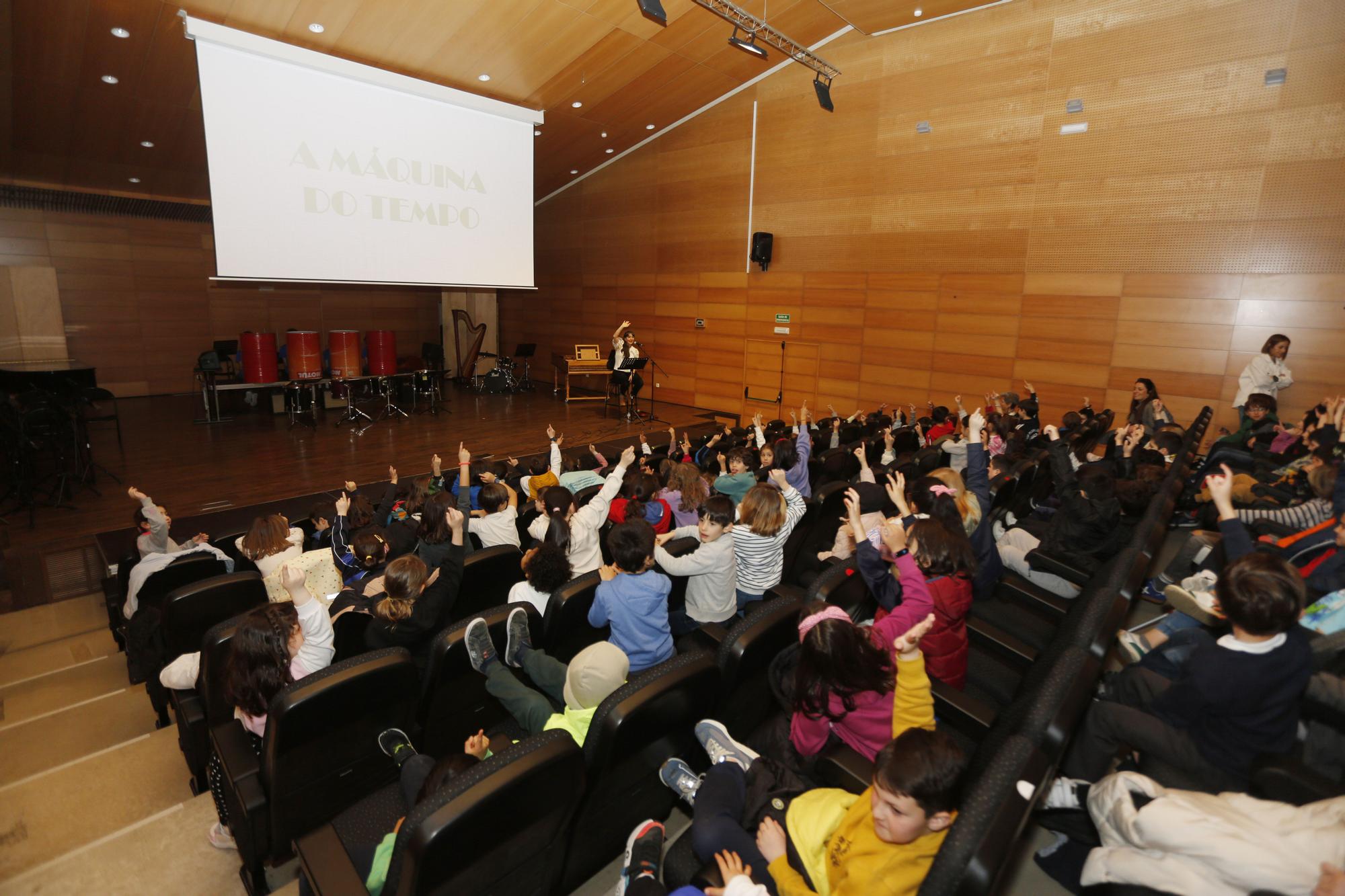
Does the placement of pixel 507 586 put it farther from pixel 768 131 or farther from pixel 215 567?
pixel 768 131

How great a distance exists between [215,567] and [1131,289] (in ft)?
30.9

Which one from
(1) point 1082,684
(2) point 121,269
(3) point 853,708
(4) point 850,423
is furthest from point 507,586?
(2) point 121,269

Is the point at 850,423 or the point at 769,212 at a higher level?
the point at 769,212

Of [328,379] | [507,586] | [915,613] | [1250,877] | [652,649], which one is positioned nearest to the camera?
[1250,877]

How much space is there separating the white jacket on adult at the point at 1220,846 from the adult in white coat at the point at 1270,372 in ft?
22.7

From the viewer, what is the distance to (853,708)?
71.6 inches

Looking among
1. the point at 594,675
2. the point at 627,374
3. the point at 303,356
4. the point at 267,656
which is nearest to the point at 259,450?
the point at 303,356

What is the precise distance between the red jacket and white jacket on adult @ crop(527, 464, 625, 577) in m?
1.58

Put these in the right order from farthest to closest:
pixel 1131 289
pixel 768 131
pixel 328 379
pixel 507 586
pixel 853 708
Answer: pixel 768 131
pixel 328 379
pixel 1131 289
pixel 507 586
pixel 853 708

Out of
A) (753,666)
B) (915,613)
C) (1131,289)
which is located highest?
(1131,289)

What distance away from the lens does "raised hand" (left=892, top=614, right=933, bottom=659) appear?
164cm

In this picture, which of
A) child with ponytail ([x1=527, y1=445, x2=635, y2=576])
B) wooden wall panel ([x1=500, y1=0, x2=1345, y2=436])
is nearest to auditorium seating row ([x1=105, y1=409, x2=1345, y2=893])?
child with ponytail ([x1=527, y1=445, x2=635, y2=576])

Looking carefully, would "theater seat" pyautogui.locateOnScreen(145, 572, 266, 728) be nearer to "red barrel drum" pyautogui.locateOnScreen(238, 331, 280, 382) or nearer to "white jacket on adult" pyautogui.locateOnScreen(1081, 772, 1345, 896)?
"white jacket on adult" pyautogui.locateOnScreen(1081, 772, 1345, 896)

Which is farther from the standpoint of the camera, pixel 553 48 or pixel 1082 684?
pixel 553 48
